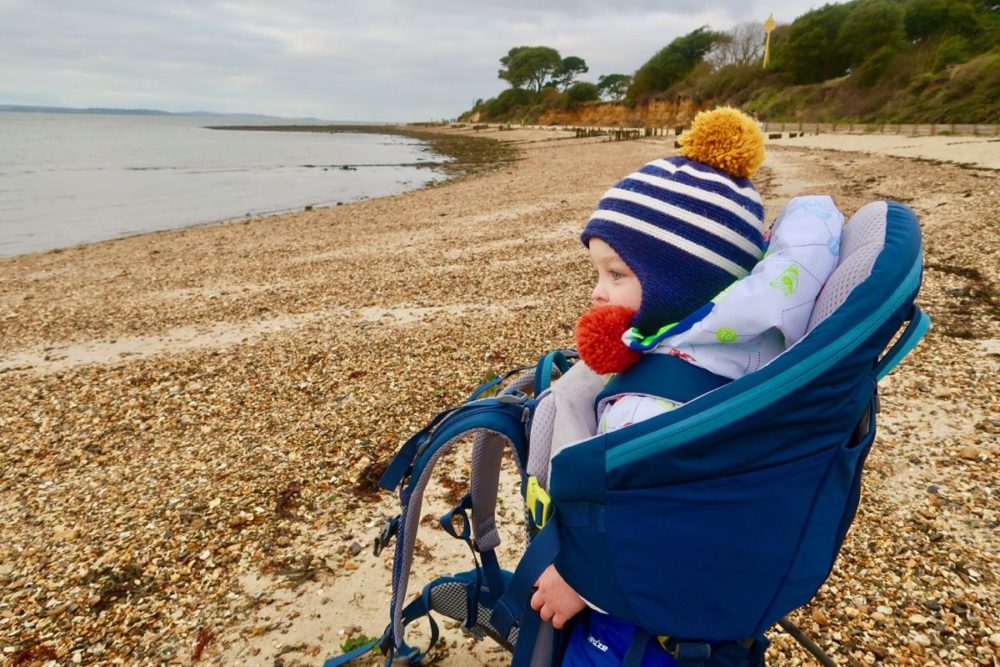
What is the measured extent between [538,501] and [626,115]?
289ft

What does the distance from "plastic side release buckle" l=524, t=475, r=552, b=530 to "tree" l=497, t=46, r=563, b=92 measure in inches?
4992

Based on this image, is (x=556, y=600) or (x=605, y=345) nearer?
(x=605, y=345)

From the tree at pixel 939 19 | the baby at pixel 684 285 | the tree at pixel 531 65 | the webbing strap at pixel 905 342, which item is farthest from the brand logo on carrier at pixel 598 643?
the tree at pixel 531 65

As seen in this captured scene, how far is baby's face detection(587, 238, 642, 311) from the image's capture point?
1.92 metres

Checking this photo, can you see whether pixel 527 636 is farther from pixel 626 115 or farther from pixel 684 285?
pixel 626 115

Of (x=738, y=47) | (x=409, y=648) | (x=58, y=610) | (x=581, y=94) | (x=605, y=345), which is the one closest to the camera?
(x=605, y=345)

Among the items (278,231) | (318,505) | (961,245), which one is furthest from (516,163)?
(318,505)

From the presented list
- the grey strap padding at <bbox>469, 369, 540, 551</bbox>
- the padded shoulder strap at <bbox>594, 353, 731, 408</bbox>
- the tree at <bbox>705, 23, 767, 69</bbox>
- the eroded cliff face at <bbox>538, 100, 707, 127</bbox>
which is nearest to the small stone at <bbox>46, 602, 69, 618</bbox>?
the grey strap padding at <bbox>469, 369, 540, 551</bbox>

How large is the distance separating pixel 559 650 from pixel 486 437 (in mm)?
797

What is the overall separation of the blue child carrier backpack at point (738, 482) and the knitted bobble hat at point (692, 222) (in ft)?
0.87

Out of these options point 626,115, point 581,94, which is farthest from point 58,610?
point 581,94

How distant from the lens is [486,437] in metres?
2.34

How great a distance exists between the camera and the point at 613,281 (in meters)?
1.99

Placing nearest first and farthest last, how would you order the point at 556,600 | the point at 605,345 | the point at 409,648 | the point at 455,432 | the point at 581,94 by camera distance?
the point at 605,345, the point at 556,600, the point at 455,432, the point at 409,648, the point at 581,94
